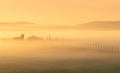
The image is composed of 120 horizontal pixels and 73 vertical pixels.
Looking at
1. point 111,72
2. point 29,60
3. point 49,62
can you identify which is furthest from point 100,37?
point 29,60

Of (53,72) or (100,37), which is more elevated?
(100,37)

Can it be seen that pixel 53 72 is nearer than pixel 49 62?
Yes

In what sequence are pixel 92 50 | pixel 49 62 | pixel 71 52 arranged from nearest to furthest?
pixel 49 62 → pixel 71 52 → pixel 92 50

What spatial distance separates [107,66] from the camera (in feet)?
74.4

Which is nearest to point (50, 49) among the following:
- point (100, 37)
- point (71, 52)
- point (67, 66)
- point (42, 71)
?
point (71, 52)

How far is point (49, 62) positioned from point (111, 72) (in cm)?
745

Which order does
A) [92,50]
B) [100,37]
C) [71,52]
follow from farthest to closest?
1. [92,50]
2. [71,52]
3. [100,37]

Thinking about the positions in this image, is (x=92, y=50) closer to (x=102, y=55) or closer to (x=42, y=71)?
(x=102, y=55)

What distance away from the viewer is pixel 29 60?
87.1 feet

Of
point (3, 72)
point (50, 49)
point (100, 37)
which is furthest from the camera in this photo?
point (50, 49)

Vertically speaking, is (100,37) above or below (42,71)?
above

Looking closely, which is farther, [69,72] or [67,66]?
[67,66]

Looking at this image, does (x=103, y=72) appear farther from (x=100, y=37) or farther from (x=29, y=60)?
(x=29, y=60)

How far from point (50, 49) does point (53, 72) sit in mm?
15985
